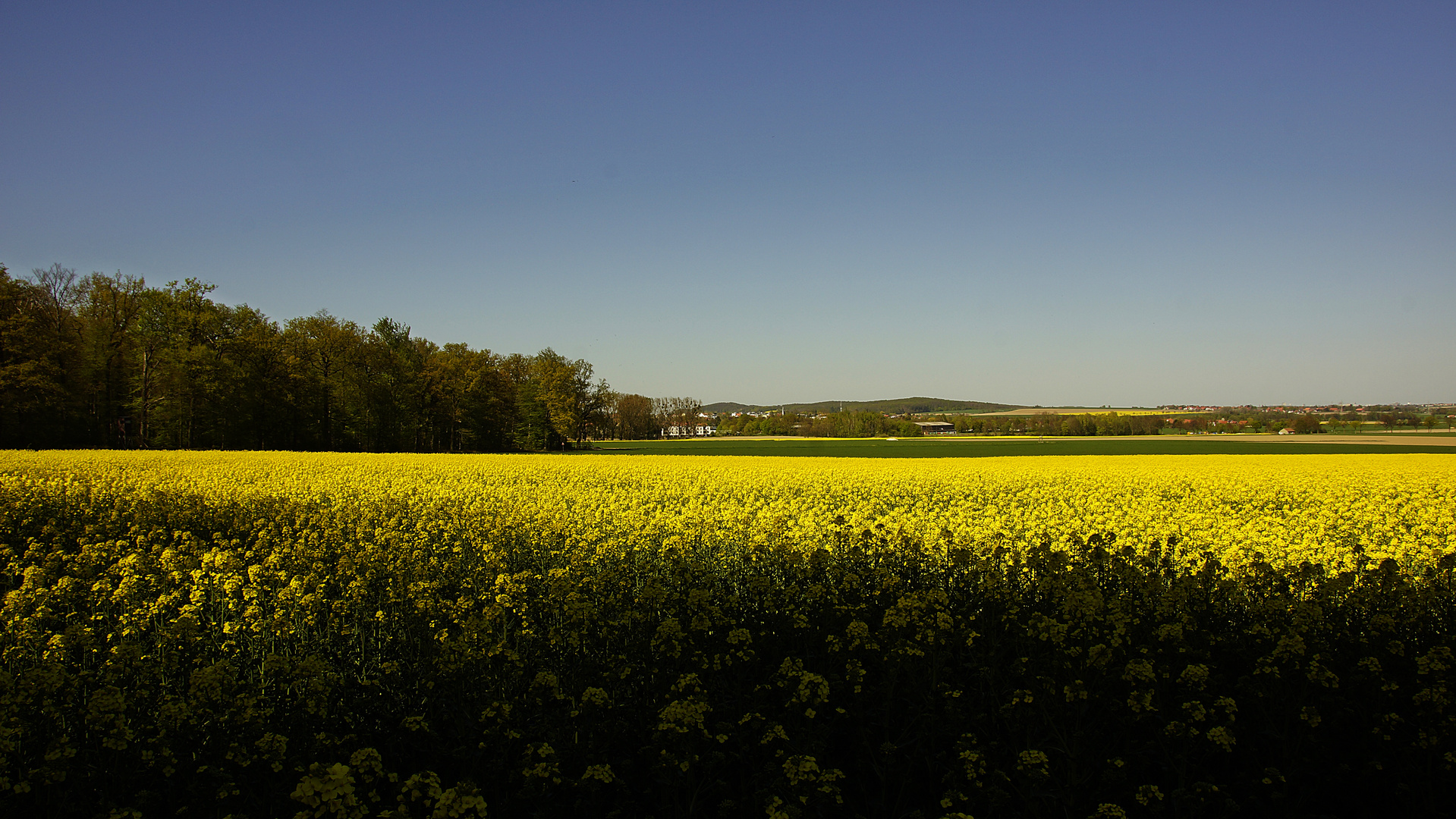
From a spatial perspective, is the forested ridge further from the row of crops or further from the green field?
the row of crops

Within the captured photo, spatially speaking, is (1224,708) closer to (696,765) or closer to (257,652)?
(696,765)

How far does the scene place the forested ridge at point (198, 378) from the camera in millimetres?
43500

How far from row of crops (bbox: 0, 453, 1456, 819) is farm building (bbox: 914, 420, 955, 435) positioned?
110791 millimetres

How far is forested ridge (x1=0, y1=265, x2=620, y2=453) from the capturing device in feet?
143

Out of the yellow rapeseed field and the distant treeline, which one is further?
the distant treeline

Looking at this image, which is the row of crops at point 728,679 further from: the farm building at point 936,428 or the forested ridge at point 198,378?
the farm building at point 936,428

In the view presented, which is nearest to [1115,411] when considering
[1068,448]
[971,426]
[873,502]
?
[971,426]

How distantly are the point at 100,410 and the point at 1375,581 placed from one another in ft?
214

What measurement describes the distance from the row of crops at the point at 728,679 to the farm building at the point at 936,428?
11079cm

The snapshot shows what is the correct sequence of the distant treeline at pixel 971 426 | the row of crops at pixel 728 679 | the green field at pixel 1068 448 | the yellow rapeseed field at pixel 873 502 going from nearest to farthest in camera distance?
the row of crops at pixel 728 679, the yellow rapeseed field at pixel 873 502, the green field at pixel 1068 448, the distant treeline at pixel 971 426

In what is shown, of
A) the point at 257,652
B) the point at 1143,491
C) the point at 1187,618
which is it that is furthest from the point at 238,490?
the point at 1143,491

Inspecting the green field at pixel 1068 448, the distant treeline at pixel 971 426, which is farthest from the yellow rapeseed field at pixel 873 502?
the distant treeline at pixel 971 426

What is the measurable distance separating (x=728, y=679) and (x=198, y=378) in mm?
54605

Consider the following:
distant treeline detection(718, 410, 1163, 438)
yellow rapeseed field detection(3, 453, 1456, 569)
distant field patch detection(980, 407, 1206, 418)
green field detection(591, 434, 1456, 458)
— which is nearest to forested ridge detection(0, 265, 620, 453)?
green field detection(591, 434, 1456, 458)
